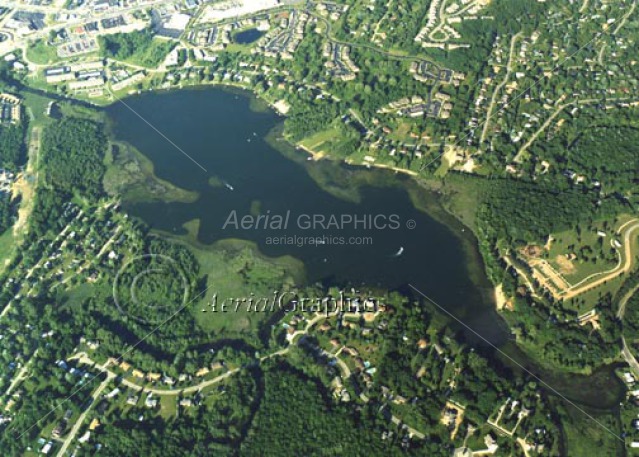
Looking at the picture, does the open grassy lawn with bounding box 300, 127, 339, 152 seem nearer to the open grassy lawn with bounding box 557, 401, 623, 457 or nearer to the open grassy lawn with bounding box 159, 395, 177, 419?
the open grassy lawn with bounding box 159, 395, 177, 419

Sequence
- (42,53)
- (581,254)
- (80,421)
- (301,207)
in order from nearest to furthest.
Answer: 1. (80,421)
2. (581,254)
3. (301,207)
4. (42,53)

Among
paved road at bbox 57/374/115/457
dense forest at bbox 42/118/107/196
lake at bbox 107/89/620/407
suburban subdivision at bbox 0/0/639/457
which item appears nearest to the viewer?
suburban subdivision at bbox 0/0/639/457

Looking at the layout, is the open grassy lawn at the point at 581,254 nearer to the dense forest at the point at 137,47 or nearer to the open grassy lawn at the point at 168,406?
the open grassy lawn at the point at 168,406

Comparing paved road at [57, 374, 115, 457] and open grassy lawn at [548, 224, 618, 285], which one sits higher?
open grassy lawn at [548, 224, 618, 285]

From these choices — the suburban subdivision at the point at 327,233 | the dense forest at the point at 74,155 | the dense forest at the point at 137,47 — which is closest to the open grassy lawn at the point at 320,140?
the suburban subdivision at the point at 327,233

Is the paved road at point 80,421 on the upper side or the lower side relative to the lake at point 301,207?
lower

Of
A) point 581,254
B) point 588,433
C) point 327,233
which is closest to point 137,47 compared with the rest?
point 327,233

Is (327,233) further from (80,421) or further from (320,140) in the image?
(80,421)

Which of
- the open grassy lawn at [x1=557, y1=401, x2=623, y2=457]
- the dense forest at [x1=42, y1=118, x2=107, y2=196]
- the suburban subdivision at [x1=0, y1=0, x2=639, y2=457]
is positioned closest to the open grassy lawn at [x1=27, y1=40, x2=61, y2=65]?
the suburban subdivision at [x1=0, y1=0, x2=639, y2=457]
